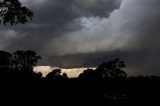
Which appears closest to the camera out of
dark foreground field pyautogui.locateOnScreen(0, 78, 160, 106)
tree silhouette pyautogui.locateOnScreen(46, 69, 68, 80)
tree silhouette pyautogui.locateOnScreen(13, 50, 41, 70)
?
dark foreground field pyautogui.locateOnScreen(0, 78, 160, 106)

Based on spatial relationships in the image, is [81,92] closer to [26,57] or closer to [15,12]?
[15,12]

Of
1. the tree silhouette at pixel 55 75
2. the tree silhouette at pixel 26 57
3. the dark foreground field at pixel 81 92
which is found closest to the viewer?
the dark foreground field at pixel 81 92

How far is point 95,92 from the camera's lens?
65.9ft

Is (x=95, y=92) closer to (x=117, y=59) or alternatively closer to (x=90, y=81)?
(x=90, y=81)

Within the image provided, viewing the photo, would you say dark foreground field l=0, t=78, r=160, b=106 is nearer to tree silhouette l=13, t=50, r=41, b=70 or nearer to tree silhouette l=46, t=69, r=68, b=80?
tree silhouette l=46, t=69, r=68, b=80

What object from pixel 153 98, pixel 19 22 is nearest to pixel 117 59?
pixel 19 22

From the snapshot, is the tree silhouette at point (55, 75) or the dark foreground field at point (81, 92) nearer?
the dark foreground field at point (81, 92)

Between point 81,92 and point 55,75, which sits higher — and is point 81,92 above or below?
below

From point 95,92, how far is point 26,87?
13.5 feet

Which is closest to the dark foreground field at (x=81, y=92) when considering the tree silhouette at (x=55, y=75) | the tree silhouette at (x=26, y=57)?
the tree silhouette at (x=55, y=75)

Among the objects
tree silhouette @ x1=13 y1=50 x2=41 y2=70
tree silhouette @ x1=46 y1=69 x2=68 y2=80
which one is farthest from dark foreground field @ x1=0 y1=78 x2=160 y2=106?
tree silhouette @ x1=13 y1=50 x2=41 y2=70

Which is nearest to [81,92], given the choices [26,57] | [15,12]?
[15,12]

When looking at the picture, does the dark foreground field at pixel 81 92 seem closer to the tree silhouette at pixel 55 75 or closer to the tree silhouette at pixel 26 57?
the tree silhouette at pixel 55 75

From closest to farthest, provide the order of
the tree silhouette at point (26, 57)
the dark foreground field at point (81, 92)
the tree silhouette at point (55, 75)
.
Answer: the dark foreground field at point (81, 92) < the tree silhouette at point (55, 75) < the tree silhouette at point (26, 57)
